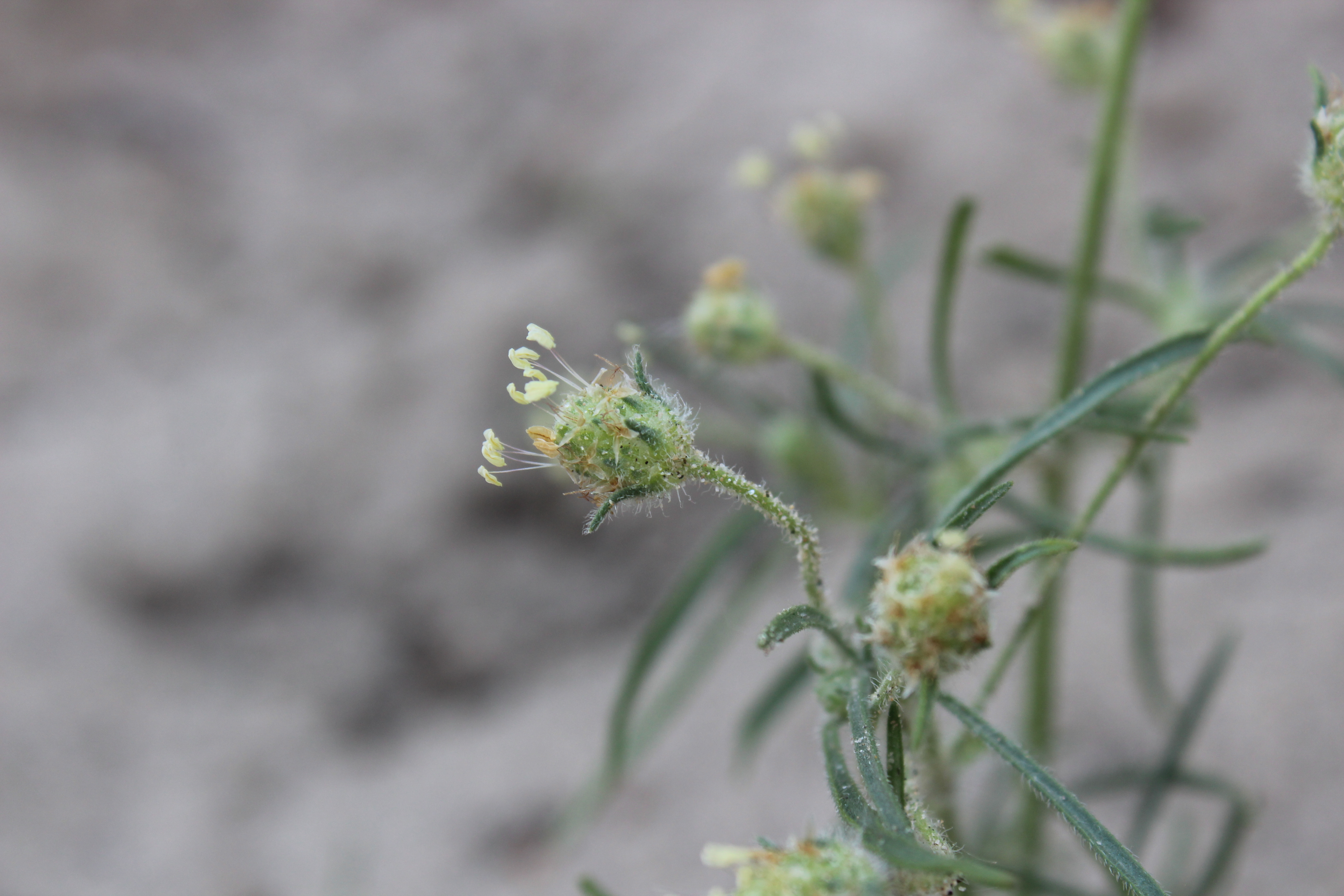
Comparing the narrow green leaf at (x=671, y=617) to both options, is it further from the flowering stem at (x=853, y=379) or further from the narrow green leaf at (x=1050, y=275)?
the narrow green leaf at (x=1050, y=275)

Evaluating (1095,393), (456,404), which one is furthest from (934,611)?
(456,404)

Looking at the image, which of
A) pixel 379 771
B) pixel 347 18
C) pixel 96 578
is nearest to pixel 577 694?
pixel 379 771

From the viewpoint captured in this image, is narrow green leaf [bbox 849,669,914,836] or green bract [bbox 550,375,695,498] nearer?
narrow green leaf [bbox 849,669,914,836]

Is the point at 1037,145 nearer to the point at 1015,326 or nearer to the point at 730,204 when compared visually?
the point at 1015,326

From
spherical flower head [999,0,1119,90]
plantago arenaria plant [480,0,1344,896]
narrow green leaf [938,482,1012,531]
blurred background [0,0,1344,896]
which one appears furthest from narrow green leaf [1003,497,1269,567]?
blurred background [0,0,1344,896]

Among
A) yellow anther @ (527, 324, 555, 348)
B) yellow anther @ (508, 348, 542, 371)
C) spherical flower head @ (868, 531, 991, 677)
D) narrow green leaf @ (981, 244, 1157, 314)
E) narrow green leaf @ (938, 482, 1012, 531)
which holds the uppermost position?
narrow green leaf @ (981, 244, 1157, 314)

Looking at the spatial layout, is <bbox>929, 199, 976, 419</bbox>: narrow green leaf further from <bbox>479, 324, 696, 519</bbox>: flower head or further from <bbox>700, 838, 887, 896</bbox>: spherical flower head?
<bbox>700, 838, 887, 896</bbox>: spherical flower head

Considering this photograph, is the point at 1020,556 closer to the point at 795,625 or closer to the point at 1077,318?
the point at 795,625
